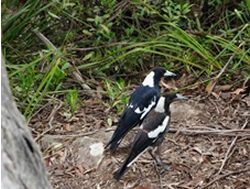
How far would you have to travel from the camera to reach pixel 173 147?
4.93 meters

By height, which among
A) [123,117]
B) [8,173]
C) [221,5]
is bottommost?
[221,5]

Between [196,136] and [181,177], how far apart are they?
1.33 ft

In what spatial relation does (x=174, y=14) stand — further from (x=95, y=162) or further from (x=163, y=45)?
(x=95, y=162)

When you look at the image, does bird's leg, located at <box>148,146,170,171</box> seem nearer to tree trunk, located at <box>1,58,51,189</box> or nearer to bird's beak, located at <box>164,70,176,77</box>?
bird's beak, located at <box>164,70,176,77</box>

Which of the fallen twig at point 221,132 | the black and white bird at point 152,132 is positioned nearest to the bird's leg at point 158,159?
the black and white bird at point 152,132

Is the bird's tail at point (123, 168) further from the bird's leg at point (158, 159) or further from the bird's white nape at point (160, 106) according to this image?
the bird's white nape at point (160, 106)

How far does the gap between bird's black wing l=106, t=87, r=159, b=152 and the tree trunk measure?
7.66ft

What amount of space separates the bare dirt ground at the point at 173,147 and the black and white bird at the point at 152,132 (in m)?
0.14

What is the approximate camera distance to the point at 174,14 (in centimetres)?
617

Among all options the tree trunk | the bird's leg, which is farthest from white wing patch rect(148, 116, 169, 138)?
the tree trunk

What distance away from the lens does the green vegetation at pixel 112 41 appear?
18.1 feet

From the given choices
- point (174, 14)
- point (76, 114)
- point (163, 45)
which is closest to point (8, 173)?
point (76, 114)

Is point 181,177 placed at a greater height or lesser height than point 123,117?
lesser

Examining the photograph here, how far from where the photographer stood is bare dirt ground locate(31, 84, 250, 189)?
15.2ft
